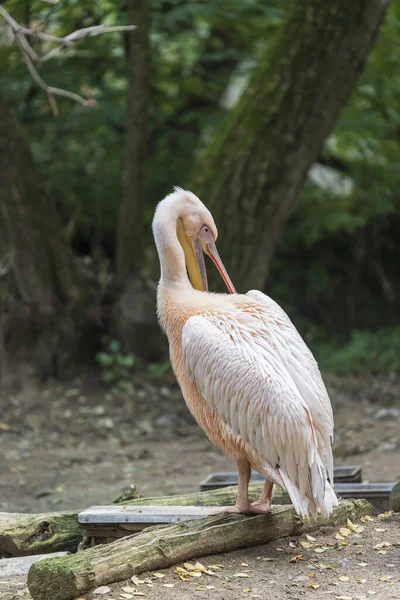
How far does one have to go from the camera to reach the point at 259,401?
3.90 meters

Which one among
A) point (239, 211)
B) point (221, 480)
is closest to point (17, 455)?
point (221, 480)

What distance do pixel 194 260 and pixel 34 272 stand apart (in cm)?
443

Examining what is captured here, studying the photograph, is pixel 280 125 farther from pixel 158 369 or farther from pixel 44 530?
pixel 44 530

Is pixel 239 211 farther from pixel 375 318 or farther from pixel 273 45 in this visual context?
pixel 375 318


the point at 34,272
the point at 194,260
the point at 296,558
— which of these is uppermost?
the point at 194,260

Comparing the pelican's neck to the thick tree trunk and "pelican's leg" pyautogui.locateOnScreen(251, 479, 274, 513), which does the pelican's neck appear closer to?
"pelican's leg" pyautogui.locateOnScreen(251, 479, 274, 513)

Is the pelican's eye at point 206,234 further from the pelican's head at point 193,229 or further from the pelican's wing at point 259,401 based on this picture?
the pelican's wing at point 259,401

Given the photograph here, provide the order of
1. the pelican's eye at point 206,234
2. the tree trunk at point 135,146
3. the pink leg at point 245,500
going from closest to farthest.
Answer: the pink leg at point 245,500 < the pelican's eye at point 206,234 < the tree trunk at point 135,146

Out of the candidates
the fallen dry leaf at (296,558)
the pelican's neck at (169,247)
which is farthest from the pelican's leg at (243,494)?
the pelican's neck at (169,247)

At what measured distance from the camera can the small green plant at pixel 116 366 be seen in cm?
930

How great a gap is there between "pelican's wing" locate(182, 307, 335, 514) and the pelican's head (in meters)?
0.68

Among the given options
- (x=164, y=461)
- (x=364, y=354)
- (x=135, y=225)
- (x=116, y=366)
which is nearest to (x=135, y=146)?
(x=135, y=225)

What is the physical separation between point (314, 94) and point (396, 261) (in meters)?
5.19

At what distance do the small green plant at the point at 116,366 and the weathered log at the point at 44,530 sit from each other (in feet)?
15.4
